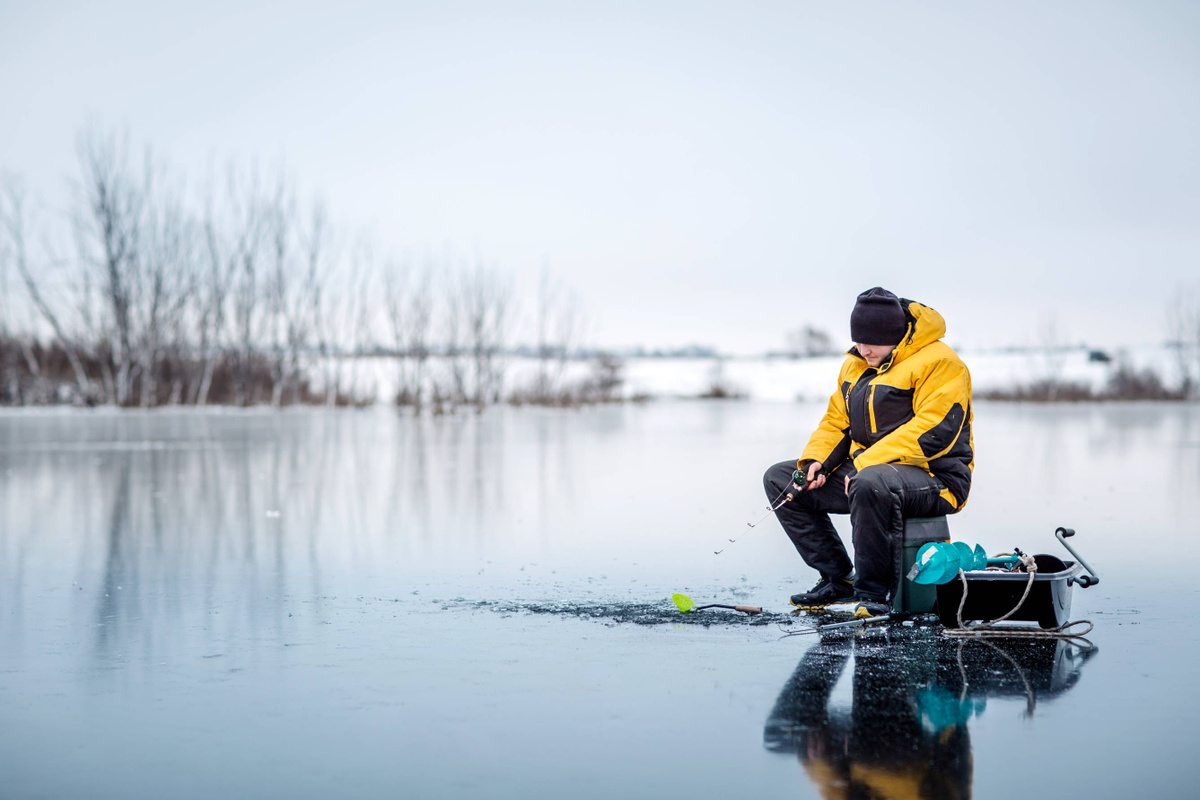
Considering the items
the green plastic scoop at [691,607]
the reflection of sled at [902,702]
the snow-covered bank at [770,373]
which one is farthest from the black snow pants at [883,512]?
the snow-covered bank at [770,373]

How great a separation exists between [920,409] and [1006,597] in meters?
0.82

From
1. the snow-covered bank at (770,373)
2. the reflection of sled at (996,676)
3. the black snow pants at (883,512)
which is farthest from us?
the snow-covered bank at (770,373)

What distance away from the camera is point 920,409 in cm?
478

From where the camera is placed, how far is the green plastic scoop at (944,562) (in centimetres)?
440

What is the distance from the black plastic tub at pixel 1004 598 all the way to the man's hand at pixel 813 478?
31.0 inches

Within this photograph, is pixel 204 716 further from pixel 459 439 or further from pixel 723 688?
pixel 459 439

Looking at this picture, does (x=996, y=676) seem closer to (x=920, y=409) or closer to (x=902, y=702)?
(x=902, y=702)

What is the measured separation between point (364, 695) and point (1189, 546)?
5405 millimetres

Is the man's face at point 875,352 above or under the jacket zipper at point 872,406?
above

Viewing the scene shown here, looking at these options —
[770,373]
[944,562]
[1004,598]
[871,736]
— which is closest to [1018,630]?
[1004,598]

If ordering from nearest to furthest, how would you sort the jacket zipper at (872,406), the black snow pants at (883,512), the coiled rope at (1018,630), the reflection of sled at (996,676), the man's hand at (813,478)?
the reflection of sled at (996,676) < the coiled rope at (1018,630) < the black snow pants at (883,512) < the jacket zipper at (872,406) < the man's hand at (813,478)

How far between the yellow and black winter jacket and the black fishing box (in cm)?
43

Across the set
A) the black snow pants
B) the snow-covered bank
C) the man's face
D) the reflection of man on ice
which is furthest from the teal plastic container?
the snow-covered bank

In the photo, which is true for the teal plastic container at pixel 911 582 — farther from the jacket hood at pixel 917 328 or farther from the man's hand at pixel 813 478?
the jacket hood at pixel 917 328
